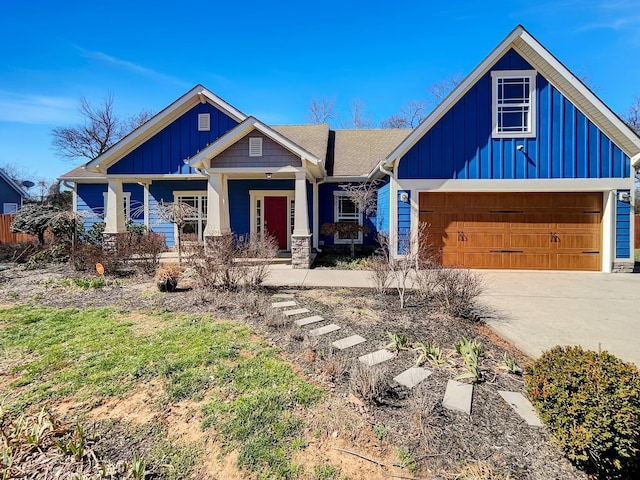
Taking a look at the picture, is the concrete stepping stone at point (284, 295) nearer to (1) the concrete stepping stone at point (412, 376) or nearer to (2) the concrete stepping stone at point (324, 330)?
(2) the concrete stepping stone at point (324, 330)

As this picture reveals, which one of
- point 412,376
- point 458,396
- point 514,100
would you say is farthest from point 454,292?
point 514,100

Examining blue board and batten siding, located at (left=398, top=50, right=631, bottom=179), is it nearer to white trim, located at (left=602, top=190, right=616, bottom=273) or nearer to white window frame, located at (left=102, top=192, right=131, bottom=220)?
white trim, located at (left=602, top=190, right=616, bottom=273)

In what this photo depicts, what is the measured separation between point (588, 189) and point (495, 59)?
4712 millimetres

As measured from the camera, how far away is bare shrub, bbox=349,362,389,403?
2.97 metres

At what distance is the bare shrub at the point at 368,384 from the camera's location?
2.97 metres

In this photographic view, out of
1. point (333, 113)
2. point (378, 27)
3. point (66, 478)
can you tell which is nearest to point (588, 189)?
point (378, 27)

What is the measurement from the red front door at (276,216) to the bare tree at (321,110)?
16609mm

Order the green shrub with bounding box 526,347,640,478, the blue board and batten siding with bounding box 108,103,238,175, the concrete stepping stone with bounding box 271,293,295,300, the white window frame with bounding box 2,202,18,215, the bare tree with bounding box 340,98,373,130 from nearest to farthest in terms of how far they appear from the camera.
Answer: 1. the green shrub with bounding box 526,347,640,478
2. the concrete stepping stone with bounding box 271,293,295,300
3. the blue board and batten siding with bounding box 108,103,238,175
4. the white window frame with bounding box 2,202,18,215
5. the bare tree with bounding box 340,98,373,130

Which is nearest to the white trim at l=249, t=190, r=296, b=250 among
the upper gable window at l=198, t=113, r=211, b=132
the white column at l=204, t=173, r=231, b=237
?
the upper gable window at l=198, t=113, r=211, b=132

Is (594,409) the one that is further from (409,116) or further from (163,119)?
(409,116)

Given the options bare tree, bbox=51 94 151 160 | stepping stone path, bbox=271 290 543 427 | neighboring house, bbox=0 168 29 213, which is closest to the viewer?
stepping stone path, bbox=271 290 543 427

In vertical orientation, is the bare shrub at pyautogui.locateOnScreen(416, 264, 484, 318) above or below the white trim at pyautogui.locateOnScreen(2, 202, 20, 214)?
below

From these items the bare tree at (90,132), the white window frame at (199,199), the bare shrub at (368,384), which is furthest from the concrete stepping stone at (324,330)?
the bare tree at (90,132)

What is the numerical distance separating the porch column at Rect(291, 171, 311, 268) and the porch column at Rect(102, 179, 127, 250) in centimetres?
633
